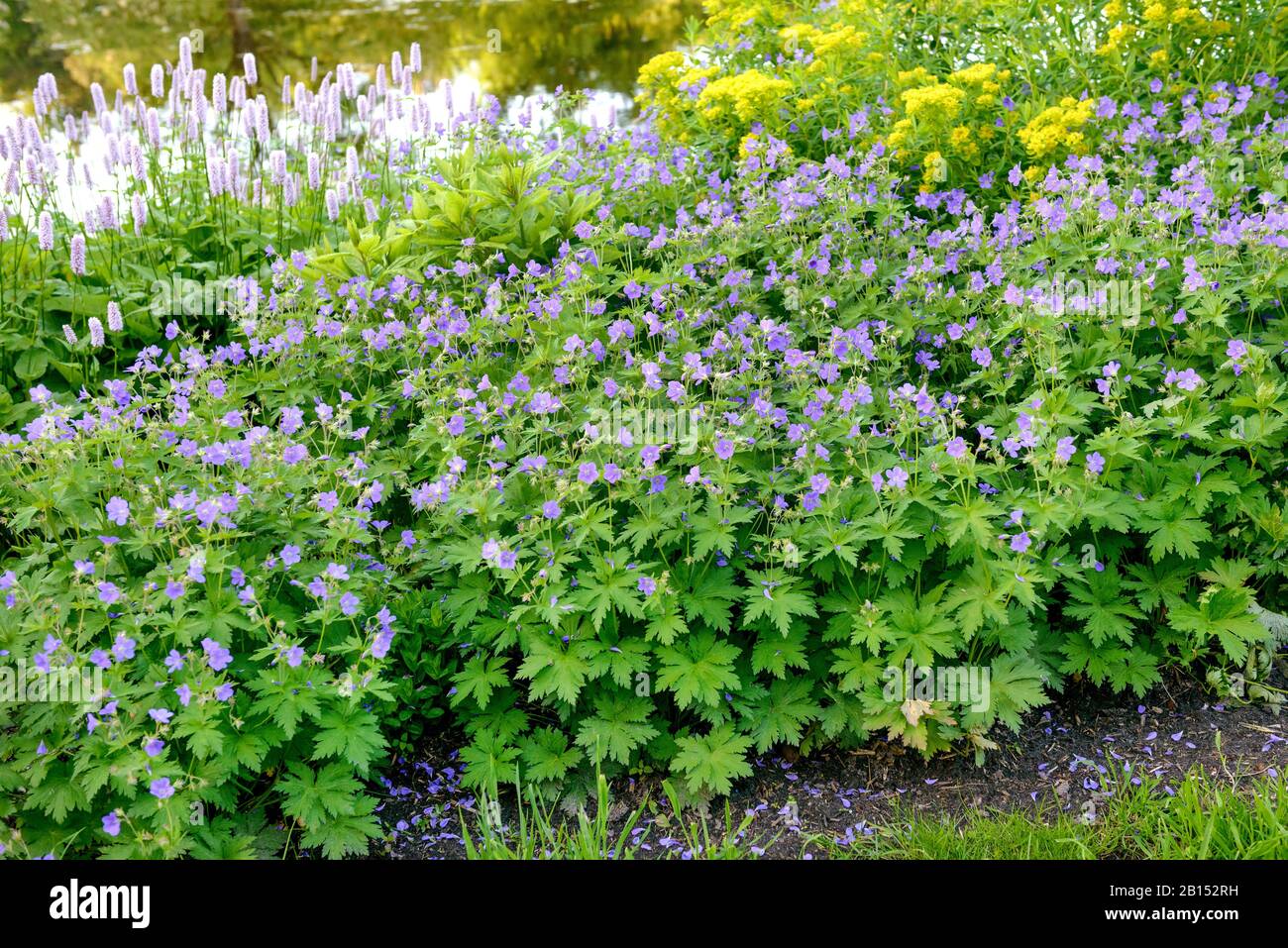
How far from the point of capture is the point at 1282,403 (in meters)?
3.73

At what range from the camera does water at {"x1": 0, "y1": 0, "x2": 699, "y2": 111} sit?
13578 mm

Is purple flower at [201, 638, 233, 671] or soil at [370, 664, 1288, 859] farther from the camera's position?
soil at [370, 664, 1288, 859]

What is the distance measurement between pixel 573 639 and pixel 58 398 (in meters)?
3.23

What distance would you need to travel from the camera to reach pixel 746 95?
564 centimetres

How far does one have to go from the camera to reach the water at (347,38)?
1358cm

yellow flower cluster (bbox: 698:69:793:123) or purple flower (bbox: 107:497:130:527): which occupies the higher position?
yellow flower cluster (bbox: 698:69:793:123)

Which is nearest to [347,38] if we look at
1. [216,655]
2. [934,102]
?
[934,102]

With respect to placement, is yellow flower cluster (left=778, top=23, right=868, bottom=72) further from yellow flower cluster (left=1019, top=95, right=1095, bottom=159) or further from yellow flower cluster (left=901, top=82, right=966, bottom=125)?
yellow flower cluster (left=1019, top=95, right=1095, bottom=159)

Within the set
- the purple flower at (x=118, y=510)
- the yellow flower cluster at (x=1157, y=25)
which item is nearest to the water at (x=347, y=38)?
the yellow flower cluster at (x=1157, y=25)

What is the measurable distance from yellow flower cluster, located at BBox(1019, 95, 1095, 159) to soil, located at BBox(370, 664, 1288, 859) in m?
2.51

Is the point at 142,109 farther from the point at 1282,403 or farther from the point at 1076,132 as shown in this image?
the point at 1282,403

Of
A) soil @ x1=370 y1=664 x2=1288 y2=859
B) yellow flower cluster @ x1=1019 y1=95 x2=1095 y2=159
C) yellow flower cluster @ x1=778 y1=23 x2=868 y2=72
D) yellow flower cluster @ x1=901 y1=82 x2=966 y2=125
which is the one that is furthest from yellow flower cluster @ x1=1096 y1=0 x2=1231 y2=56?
soil @ x1=370 y1=664 x2=1288 y2=859

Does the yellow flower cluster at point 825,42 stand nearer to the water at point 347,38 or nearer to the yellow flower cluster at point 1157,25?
the yellow flower cluster at point 1157,25

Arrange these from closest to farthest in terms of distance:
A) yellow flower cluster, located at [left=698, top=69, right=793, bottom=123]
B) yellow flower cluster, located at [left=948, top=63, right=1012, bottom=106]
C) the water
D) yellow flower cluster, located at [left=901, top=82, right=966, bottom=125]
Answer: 1. yellow flower cluster, located at [left=901, top=82, right=966, bottom=125]
2. yellow flower cluster, located at [left=948, top=63, right=1012, bottom=106]
3. yellow flower cluster, located at [left=698, top=69, right=793, bottom=123]
4. the water
